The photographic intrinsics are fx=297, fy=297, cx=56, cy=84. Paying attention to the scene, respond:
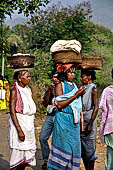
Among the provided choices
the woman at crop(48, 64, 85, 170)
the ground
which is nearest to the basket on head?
the woman at crop(48, 64, 85, 170)

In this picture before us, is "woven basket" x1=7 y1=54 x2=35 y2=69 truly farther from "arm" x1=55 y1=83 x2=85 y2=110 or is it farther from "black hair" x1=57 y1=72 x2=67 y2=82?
"arm" x1=55 y1=83 x2=85 y2=110

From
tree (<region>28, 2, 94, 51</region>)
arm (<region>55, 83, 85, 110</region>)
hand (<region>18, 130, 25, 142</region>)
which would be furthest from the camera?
tree (<region>28, 2, 94, 51</region>)

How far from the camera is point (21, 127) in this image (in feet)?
14.4

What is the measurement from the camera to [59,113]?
3.87m

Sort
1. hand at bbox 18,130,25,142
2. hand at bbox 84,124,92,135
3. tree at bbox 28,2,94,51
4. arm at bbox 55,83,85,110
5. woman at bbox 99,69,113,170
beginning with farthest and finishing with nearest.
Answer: tree at bbox 28,2,94,51 → hand at bbox 84,124,92,135 → hand at bbox 18,130,25,142 → woman at bbox 99,69,113,170 → arm at bbox 55,83,85,110

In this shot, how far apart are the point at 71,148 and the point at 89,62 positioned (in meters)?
1.69

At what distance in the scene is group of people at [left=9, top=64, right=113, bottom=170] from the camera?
3846 millimetres

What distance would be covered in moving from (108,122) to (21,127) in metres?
1.29

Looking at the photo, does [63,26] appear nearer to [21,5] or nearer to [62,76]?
[21,5]

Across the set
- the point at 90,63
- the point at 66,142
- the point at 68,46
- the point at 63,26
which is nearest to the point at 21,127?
the point at 66,142

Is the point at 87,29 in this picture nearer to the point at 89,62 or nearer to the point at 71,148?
the point at 89,62

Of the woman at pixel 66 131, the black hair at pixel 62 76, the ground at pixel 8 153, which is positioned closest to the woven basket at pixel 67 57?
the black hair at pixel 62 76

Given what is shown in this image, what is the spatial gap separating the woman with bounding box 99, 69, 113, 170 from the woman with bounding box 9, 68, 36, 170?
1.12 metres

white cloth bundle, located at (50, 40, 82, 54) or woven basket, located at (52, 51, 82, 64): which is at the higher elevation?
white cloth bundle, located at (50, 40, 82, 54)
